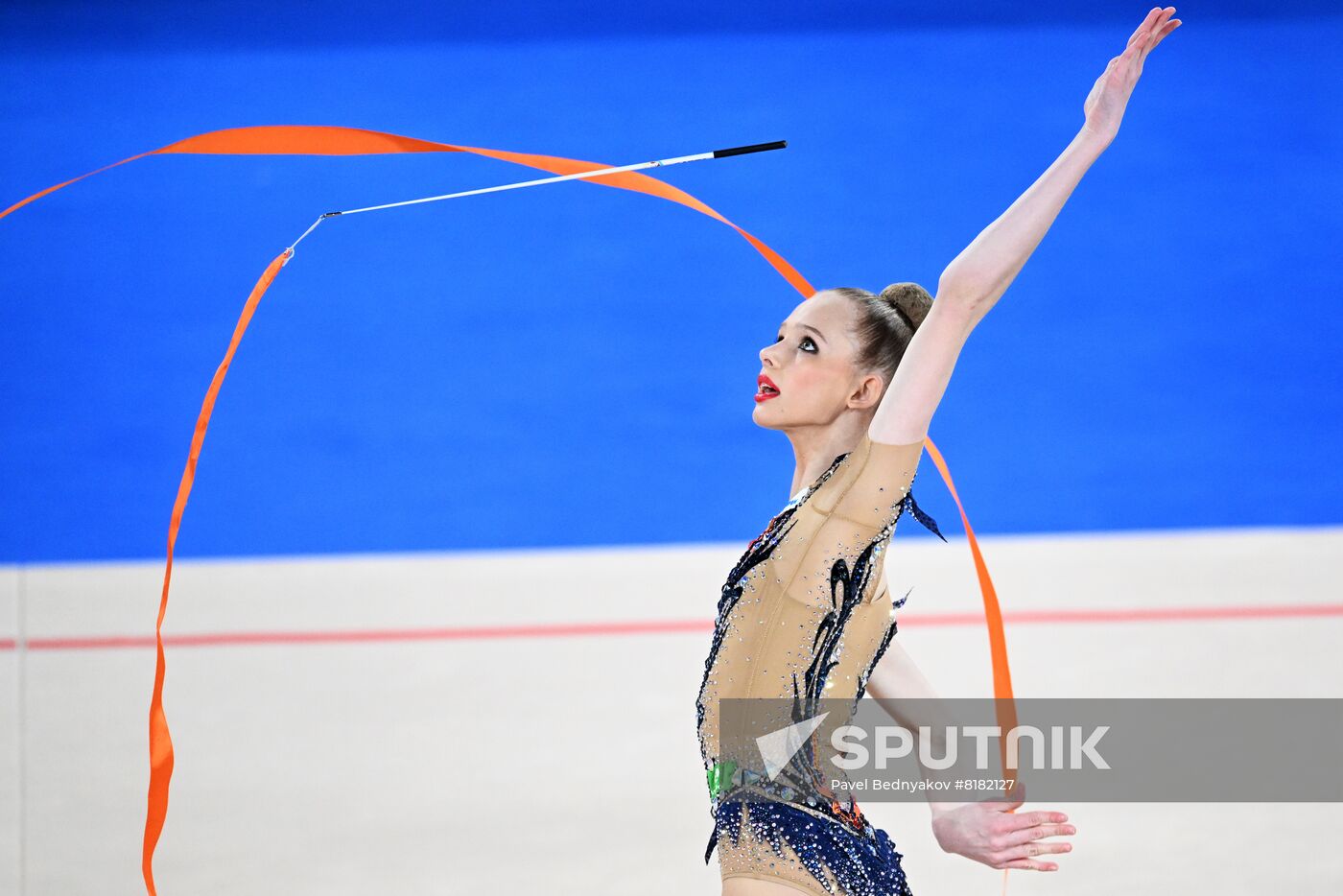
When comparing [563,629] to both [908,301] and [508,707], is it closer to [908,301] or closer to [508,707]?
[508,707]

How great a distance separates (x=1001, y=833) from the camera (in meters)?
1.45

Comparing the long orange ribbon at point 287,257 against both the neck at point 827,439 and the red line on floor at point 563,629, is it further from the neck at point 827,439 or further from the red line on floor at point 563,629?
the red line on floor at point 563,629

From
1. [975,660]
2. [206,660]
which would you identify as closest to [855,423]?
[975,660]

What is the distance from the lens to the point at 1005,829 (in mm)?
1448

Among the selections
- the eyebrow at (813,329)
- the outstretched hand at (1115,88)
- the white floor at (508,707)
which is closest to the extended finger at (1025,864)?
the eyebrow at (813,329)

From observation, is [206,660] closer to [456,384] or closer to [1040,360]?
[456,384]

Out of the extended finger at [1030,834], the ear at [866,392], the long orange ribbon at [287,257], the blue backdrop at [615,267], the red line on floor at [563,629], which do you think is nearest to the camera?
the extended finger at [1030,834]

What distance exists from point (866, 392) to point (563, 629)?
8.28 feet

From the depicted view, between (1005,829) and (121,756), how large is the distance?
2365 millimetres

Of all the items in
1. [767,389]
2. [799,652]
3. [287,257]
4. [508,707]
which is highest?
[508,707]

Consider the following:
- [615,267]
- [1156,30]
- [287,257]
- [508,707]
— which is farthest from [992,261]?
[615,267]

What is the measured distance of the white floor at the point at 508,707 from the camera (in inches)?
106

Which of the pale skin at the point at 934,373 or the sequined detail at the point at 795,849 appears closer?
the pale skin at the point at 934,373

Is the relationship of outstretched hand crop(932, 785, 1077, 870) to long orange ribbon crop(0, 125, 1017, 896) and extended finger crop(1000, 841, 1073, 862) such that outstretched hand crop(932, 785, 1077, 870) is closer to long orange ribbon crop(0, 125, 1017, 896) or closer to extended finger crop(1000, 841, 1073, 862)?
extended finger crop(1000, 841, 1073, 862)
